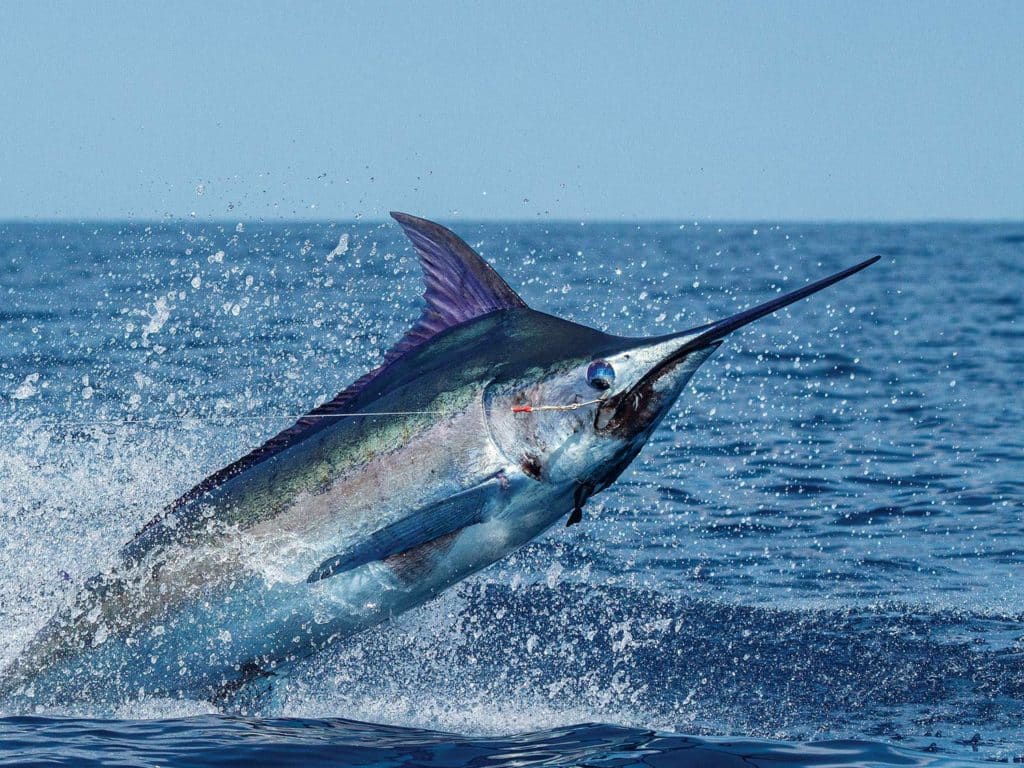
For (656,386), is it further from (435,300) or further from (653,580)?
(653,580)

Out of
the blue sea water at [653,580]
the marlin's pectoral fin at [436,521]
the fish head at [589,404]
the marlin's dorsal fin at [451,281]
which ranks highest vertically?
the marlin's dorsal fin at [451,281]

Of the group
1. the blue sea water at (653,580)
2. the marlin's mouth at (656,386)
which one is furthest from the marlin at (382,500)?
the blue sea water at (653,580)

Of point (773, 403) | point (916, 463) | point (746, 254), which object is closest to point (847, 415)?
point (773, 403)

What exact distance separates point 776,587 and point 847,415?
278 inches

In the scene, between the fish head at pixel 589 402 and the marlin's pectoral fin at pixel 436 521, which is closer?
the fish head at pixel 589 402

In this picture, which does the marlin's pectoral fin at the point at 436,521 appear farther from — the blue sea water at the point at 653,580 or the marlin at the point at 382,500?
the blue sea water at the point at 653,580

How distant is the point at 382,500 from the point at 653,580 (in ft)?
11.4

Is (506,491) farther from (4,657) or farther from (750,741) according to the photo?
(4,657)

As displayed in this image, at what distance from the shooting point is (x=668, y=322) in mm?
23578

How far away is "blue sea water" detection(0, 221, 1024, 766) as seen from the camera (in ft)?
17.2

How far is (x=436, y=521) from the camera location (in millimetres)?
4766

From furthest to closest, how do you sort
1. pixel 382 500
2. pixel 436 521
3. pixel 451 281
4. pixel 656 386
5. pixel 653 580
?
pixel 653 580 < pixel 451 281 < pixel 382 500 < pixel 436 521 < pixel 656 386

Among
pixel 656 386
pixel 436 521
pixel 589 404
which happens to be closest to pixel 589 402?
pixel 589 404

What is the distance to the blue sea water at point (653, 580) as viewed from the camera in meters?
5.25
